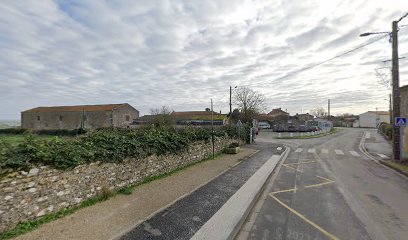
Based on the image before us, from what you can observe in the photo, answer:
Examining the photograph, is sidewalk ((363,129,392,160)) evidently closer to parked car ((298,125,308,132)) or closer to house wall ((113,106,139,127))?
parked car ((298,125,308,132))

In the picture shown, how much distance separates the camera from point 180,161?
1280 cm

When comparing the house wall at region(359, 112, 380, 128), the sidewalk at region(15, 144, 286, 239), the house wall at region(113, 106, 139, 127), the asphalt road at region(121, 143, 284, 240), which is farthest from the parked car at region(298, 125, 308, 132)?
the asphalt road at region(121, 143, 284, 240)

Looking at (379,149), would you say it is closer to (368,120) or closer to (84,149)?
(84,149)

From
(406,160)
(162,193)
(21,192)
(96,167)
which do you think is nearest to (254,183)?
(162,193)

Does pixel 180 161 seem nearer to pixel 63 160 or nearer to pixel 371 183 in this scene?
pixel 63 160

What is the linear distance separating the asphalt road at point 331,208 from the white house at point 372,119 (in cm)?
9338

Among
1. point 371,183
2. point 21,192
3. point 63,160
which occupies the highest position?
point 63,160

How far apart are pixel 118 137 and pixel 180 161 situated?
460cm

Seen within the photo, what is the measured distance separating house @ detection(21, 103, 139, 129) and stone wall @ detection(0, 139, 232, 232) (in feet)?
198

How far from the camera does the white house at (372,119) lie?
91.1 meters

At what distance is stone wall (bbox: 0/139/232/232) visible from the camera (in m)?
5.13

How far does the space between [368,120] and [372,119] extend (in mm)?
1522

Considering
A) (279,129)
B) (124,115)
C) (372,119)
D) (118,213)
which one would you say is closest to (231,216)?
(118,213)

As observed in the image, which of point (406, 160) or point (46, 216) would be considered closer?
point (46, 216)
